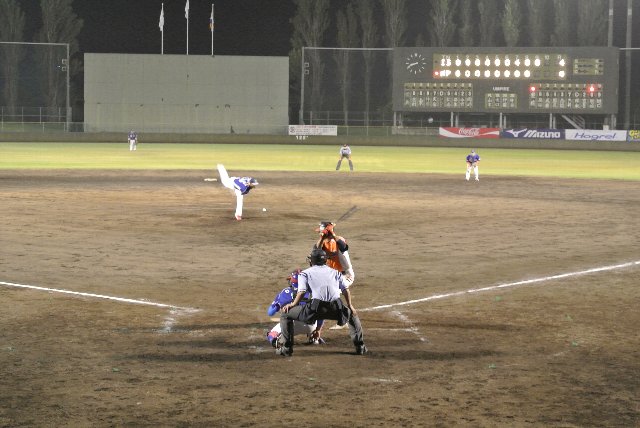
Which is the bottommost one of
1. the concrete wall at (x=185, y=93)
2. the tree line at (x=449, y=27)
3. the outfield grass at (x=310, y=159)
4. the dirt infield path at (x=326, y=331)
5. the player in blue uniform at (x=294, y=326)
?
the dirt infield path at (x=326, y=331)

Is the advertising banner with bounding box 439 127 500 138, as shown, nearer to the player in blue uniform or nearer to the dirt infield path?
the dirt infield path

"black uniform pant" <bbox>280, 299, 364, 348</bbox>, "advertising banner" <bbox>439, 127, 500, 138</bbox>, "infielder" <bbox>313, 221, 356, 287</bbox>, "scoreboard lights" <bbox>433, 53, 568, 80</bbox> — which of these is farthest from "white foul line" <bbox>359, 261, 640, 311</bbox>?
"advertising banner" <bbox>439, 127, 500, 138</bbox>

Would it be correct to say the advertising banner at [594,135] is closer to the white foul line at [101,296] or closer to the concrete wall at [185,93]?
the concrete wall at [185,93]

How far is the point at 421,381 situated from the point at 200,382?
2248 mm

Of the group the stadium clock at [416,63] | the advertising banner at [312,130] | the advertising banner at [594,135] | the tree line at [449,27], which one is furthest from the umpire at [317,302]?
the tree line at [449,27]

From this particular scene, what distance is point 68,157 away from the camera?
5228cm

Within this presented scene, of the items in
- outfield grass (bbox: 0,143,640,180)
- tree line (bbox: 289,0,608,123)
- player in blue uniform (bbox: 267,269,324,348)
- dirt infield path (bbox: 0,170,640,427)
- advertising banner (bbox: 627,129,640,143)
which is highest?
tree line (bbox: 289,0,608,123)

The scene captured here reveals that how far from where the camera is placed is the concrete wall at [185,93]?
253 ft

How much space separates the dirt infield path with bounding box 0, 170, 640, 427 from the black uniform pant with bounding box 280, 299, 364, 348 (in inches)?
11.8

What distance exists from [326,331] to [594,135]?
61522 millimetres

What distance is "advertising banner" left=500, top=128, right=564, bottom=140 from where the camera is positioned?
229 feet

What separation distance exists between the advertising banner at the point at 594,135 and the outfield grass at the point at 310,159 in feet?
10.5

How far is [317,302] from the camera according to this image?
33.1ft

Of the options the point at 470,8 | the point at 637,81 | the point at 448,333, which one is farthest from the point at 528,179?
the point at 637,81
